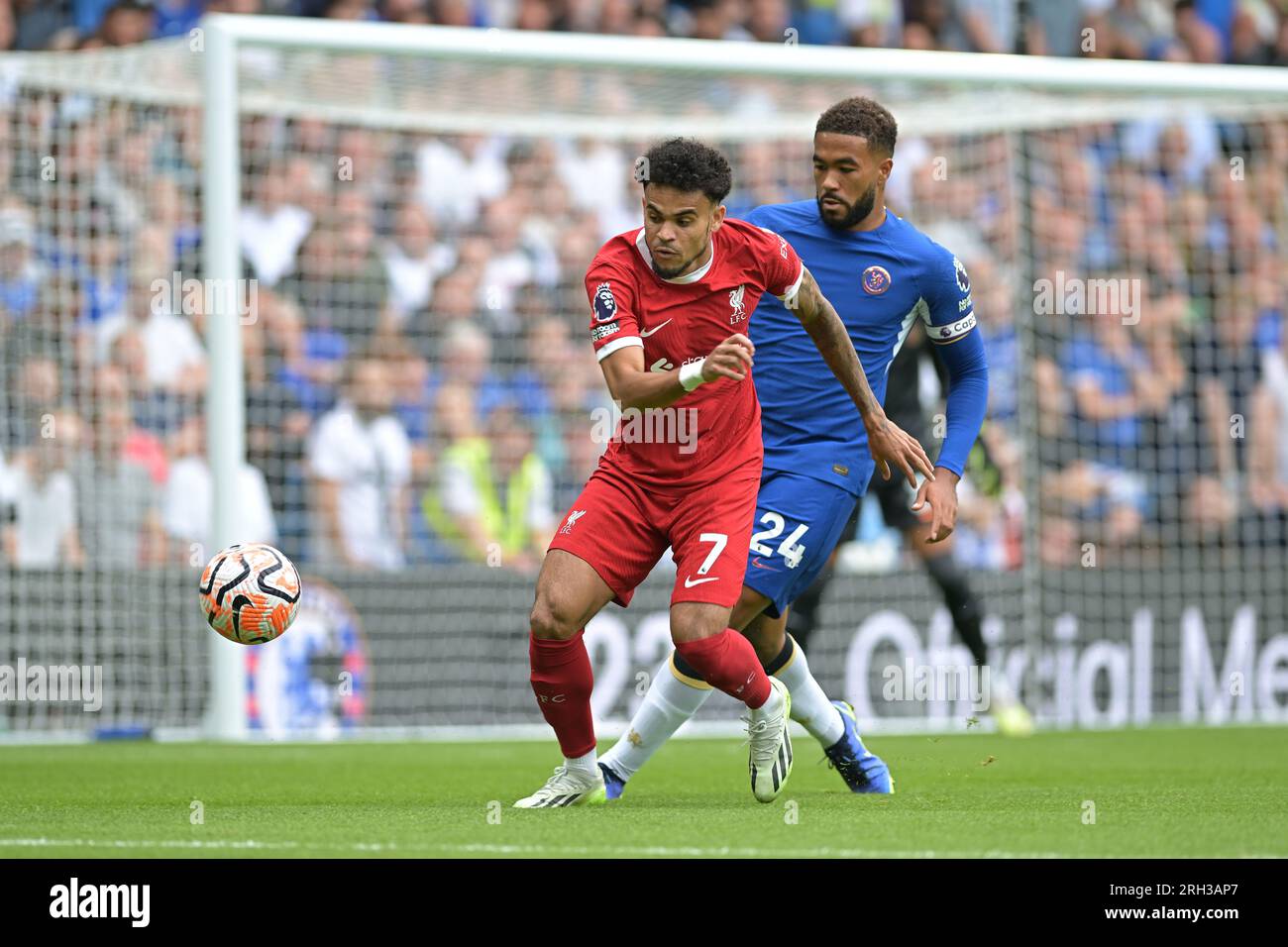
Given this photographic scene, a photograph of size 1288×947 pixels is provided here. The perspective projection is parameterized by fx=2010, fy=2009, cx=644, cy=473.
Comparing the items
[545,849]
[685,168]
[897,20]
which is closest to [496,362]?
[897,20]

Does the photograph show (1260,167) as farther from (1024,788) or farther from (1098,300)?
(1024,788)

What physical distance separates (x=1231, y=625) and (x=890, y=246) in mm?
7462

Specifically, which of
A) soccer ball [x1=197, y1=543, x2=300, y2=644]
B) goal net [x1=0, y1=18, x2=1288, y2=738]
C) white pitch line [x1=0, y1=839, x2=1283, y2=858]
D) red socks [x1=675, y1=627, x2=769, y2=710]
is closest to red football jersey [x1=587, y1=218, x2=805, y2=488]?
red socks [x1=675, y1=627, x2=769, y2=710]

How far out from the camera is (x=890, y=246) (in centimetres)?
748

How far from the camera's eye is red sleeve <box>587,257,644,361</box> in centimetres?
633

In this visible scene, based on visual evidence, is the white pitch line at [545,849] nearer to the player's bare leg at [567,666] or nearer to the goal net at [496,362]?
the player's bare leg at [567,666]

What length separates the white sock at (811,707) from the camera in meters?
7.37

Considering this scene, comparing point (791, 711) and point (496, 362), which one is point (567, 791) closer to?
point (791, 711)

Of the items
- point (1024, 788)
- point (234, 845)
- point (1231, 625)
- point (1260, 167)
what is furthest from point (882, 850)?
point (1260, 167)

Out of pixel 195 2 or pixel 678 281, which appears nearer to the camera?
pixel 678 281

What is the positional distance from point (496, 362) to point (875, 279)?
6870 mm

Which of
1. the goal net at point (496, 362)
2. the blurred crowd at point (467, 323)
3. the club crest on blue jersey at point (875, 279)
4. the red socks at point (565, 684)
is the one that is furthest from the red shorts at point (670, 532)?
the blurred crowd at point (467, 323)

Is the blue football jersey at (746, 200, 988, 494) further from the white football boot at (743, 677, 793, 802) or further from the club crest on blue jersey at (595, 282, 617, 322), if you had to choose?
the club crest on blue jersey at (595, 282, 617, 322)

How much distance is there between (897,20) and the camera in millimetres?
18016
